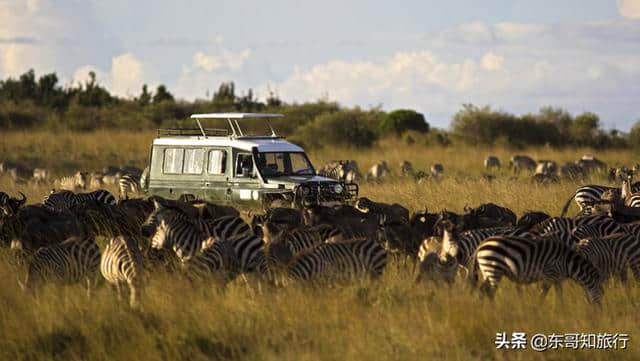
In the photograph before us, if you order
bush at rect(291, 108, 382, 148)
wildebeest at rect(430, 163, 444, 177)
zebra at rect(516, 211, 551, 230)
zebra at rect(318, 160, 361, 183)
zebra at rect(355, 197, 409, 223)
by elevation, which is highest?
bush at rect(291, 108, 382, 148)

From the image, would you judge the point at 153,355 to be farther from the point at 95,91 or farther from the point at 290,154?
the point at 95,91

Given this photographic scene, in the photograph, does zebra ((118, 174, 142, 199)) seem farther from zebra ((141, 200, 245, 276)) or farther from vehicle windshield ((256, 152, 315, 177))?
zebra ((141, 200, 245, 276))

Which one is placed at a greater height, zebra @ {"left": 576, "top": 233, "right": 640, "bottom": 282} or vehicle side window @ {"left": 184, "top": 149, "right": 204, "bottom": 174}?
vehicle side window @ {"left": 184, "top": 149, "right": 204, "bottom": 174}

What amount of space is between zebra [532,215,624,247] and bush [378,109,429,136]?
4409cm

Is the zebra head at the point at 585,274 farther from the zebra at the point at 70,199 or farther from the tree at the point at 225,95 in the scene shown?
the tree at the point at 225,95

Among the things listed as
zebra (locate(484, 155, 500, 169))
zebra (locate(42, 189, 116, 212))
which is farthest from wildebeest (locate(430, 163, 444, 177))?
zebra (locate(42, 189, 116, 212))

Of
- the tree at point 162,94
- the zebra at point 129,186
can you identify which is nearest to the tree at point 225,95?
the tree at point 162,94

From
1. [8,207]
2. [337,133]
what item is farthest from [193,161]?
[337,133]

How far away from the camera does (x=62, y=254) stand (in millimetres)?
15031

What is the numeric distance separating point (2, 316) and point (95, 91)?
6267 centimetres

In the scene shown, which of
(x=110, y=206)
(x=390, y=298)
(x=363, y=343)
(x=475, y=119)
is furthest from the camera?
(x=475, y=119)

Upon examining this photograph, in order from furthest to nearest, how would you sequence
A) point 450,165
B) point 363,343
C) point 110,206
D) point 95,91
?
point 95,91, point 450,165, point 110,206, point 363,343

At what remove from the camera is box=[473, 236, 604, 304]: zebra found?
13.7m

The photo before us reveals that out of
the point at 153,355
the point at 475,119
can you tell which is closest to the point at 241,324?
the point at 153,355
